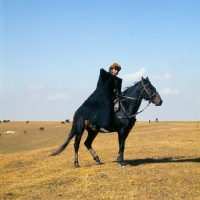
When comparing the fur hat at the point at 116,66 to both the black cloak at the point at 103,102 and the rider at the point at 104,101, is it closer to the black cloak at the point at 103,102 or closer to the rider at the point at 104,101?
the rider at the point at 104,101

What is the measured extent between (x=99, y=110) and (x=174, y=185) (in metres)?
4.65

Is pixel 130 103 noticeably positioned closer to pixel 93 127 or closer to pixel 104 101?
pixel 104 101

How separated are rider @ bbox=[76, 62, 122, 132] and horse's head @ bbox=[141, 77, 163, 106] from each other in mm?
1024

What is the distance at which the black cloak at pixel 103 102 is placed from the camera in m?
13.7

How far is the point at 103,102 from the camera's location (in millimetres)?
13984

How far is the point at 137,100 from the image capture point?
14.0 m

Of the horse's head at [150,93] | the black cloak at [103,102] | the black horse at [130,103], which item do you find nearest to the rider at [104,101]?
the black cloak at [103,102]

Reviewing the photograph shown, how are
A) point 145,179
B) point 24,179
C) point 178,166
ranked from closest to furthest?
point 145,179 → point 178,166 → point 24,179

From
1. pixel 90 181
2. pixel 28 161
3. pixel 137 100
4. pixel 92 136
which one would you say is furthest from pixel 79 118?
pixel 28 161

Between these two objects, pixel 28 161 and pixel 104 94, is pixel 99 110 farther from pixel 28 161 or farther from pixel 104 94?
pixel 28 161

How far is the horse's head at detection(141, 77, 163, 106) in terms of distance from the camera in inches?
535

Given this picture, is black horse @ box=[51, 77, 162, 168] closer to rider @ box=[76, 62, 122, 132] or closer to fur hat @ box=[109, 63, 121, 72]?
rider @ box=[76, 62, 122, 132]

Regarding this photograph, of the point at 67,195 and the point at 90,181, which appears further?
the point at 90,181

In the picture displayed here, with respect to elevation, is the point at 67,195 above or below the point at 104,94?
below
